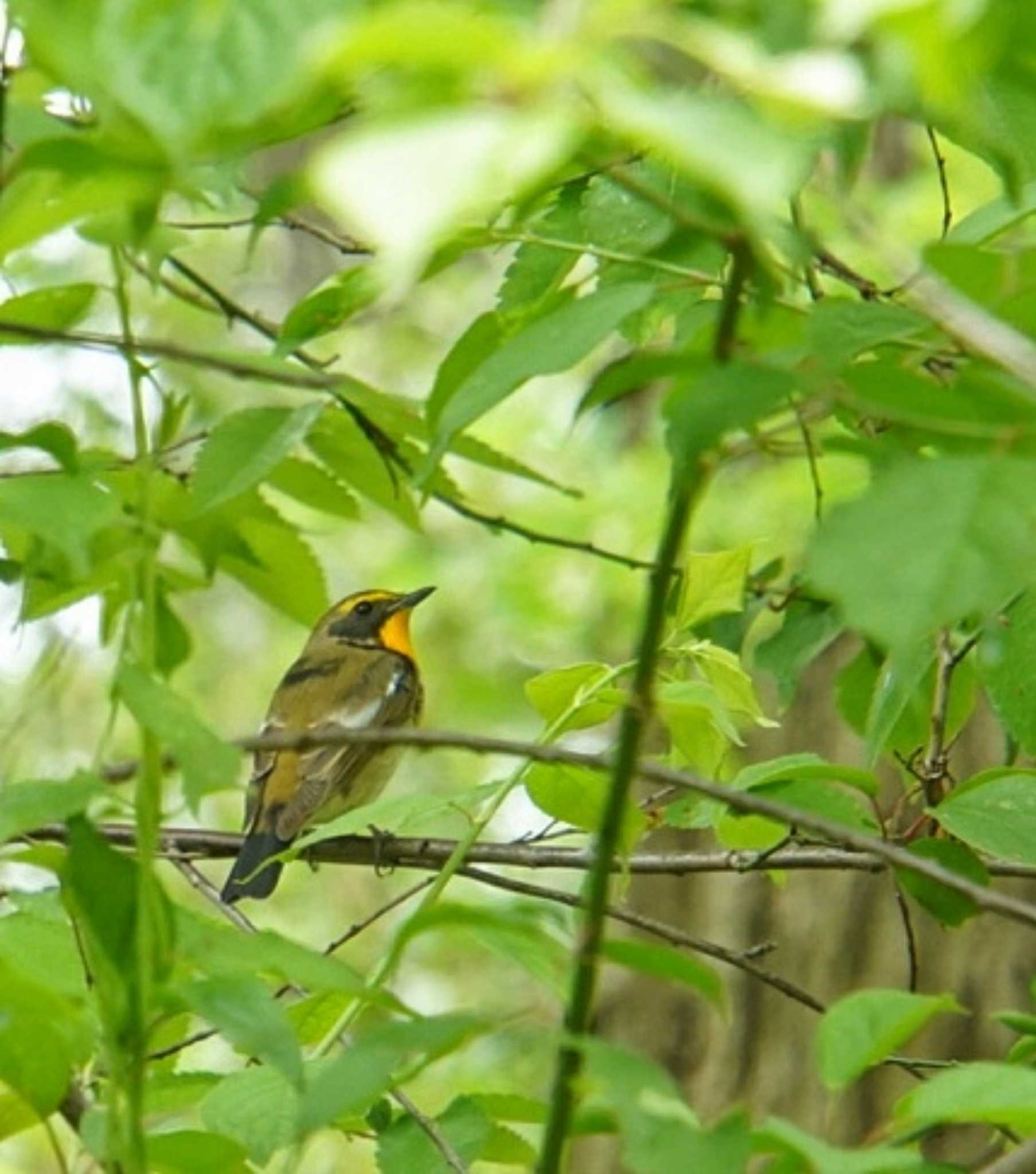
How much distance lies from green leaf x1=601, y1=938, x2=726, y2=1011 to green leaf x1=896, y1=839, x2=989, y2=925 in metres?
0.52

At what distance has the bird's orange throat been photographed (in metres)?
6.49

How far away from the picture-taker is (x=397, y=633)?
258 inches

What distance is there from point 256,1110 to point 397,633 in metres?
5.01

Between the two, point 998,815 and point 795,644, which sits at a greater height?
point 998,815

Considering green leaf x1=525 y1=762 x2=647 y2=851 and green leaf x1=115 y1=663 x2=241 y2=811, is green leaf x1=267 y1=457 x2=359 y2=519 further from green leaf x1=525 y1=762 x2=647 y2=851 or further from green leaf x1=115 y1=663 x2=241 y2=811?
green leaf x1=115 y1=663 x2=241 y2=811

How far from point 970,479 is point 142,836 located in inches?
21.2

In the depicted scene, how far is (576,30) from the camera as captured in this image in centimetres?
76

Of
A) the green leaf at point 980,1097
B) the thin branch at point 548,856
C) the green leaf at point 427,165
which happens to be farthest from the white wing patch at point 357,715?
the green leaf at point 427,165

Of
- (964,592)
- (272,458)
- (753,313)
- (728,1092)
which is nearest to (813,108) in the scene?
(964,592)

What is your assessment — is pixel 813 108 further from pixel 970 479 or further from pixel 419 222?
pixel 970 479

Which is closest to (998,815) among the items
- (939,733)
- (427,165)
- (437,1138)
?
(939,733)

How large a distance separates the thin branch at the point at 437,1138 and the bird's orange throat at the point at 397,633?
15.4ft

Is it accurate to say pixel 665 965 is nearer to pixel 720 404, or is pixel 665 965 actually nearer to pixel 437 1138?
pixel 720 404

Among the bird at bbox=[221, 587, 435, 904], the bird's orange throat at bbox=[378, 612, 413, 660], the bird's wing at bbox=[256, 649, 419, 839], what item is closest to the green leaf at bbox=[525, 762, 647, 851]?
the bird at bbox=[221, 587, 435, 904]
